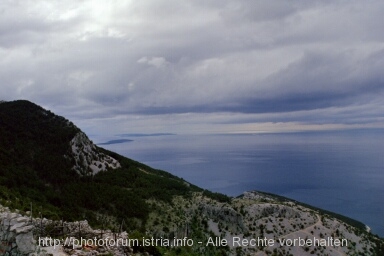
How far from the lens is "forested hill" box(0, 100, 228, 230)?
52.6 metres

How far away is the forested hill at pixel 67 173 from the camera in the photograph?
52.6m

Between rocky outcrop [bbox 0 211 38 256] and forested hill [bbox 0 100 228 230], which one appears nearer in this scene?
rocky outcrop [bbox 0 211 38 256]

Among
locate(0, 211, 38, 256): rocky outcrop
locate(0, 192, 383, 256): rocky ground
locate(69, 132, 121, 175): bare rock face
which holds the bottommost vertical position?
locate(0, 192, 383, 256): rocky ground

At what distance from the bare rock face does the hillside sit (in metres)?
0.24

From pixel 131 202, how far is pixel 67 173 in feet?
54.7

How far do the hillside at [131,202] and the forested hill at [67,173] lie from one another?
171 mm

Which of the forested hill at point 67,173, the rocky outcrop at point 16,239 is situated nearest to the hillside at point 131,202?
the forested hill at point 67,173

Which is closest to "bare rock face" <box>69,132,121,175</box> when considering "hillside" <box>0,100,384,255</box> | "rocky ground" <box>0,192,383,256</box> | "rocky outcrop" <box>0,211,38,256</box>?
"hillside" <box>0,100,384,255</box>

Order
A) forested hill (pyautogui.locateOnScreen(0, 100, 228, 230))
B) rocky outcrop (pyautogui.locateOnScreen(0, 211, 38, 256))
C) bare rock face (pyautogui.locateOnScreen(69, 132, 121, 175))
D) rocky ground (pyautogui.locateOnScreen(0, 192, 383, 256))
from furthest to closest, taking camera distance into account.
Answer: bare rock face (pyautogui.locateOnScreen(69, 132, 121, 175)), rocky ground (pyautogui.locateOnScreen(0, 192, 383, 256)), forested hill (pyautogui.locateOnScreen(0, 100, 228, 230)), rocky outcrop (pyautogui.locateOnScreen(0, 211, 38, 256))

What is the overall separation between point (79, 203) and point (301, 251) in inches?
1653

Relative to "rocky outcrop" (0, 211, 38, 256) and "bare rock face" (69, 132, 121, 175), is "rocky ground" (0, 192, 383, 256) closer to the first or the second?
"bare rock face" (69, 132, 121, 175)

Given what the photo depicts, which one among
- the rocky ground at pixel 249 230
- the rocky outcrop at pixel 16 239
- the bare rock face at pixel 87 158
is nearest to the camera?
the rocky outcrop at pixel 16 239

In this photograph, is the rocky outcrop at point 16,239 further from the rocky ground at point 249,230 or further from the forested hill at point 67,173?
the forested hill at point 67,173

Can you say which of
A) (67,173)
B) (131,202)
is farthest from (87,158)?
(131,202)
